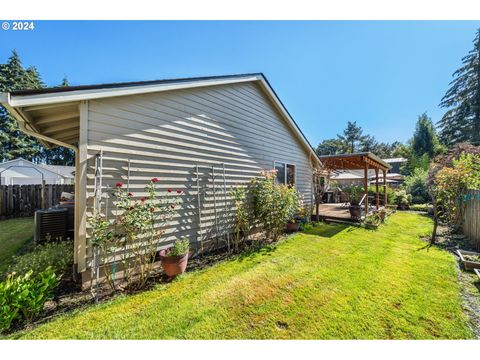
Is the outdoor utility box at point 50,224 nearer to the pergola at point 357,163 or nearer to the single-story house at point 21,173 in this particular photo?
the pergola at point 357,163

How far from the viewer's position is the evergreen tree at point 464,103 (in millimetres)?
22125

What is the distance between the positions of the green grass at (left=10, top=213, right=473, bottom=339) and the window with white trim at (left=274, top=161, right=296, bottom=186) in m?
3.69

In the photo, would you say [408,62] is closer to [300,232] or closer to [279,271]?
[300,232]

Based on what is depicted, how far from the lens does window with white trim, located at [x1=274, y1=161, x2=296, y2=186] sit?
7820 mm

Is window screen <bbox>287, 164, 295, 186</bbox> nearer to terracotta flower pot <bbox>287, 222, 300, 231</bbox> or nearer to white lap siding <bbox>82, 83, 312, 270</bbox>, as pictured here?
white lap siding <bbox>82, 83, 312, 270</bbox>

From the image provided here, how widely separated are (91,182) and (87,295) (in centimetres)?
186

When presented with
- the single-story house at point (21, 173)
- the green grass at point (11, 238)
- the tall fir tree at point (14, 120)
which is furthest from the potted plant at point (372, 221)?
the tall fir tree at point (14, 120)

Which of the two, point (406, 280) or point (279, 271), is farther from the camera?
point (279, 271)

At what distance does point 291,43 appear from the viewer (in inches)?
234

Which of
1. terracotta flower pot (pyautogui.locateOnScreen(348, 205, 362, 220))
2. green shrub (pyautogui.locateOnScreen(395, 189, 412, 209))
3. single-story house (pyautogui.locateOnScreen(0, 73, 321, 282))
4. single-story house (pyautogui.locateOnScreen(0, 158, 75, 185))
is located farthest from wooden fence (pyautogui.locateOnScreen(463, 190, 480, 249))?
single-story house (pyautogui.locateOnScreen(0, 158, 75, 185))

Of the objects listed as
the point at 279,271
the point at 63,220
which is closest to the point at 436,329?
the point at 279,271

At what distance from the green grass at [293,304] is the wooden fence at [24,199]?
11.2 meters

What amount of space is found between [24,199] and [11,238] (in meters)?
5.51

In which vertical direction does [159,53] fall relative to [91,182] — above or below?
above
